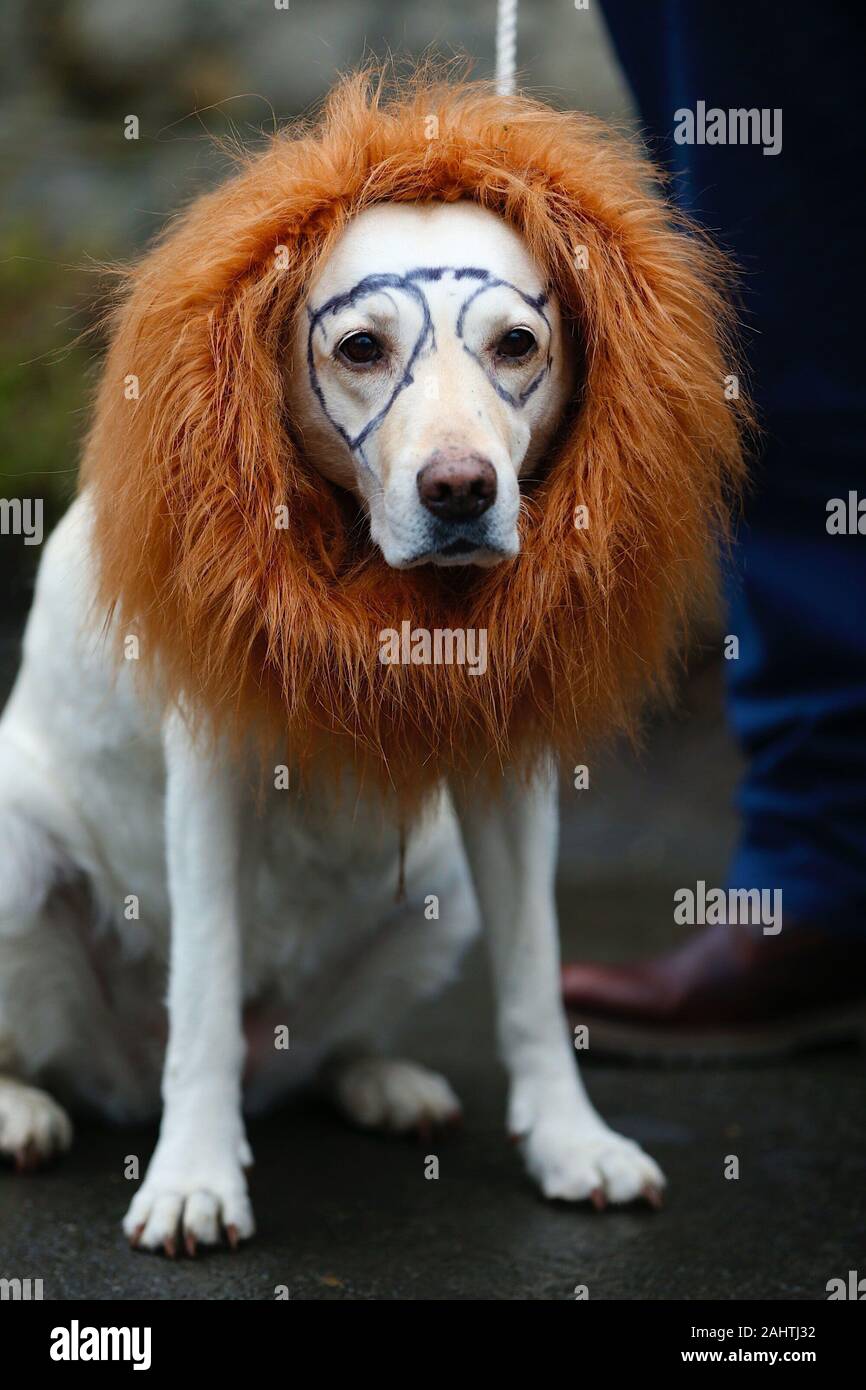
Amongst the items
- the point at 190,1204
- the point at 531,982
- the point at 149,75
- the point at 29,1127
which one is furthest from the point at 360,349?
the point at 149,75

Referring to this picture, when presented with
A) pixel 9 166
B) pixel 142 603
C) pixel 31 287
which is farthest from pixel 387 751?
pixel 9 166

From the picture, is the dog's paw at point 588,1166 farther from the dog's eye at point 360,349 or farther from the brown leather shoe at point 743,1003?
the dog's eye at point 360,349

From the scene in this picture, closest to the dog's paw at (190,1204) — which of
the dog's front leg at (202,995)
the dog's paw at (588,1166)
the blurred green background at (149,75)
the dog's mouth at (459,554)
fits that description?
the dog's front leg at (202,995)

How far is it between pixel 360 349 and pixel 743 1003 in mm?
1599

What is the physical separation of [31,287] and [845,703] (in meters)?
4.29

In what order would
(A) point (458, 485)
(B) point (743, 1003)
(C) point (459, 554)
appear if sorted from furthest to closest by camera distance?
(B) point (743, 1003), (C) point (459, 554), (A) point (458, 485)

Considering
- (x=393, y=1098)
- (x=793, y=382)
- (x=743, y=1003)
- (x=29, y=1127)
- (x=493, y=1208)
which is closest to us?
(x=493, y=1208)

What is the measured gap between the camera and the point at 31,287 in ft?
20.0

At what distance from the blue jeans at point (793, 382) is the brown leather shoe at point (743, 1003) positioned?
0.08m

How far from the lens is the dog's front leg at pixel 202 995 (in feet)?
6.79

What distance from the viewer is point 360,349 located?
185 cm

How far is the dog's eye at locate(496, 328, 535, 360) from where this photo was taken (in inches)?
73.0

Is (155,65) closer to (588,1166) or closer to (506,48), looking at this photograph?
(506,48)

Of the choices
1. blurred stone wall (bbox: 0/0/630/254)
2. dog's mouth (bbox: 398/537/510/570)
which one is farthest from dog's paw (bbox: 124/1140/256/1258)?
blurred stone wall (bbox: 0/0/630/254)
